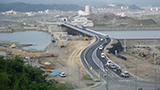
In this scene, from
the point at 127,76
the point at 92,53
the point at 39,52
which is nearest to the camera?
the point at 127,76

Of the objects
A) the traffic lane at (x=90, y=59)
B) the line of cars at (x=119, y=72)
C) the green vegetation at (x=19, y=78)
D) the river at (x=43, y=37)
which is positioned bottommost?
the river at (x=43, y=37)

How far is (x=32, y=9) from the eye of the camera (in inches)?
3688

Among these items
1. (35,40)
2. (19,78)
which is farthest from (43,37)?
(19,78)

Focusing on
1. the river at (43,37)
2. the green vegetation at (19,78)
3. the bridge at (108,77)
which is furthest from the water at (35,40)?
the green vegetation at (19,78)

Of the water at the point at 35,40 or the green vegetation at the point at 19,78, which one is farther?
the water at the point at 35,40

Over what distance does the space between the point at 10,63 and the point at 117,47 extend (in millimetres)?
10191

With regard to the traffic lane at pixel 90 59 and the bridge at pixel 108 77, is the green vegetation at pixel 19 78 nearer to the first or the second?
the bridge at pixel 108 77

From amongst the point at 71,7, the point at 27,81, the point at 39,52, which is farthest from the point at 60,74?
the point at 71,7

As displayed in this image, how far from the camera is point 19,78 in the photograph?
5402 millimetres

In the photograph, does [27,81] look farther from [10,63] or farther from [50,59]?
[50,59]

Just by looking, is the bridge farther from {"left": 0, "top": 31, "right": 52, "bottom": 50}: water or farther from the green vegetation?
{"left": 0, "top": 31, "right": 52, "bottom": 50}: water

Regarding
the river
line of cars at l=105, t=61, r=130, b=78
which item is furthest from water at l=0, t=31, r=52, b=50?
line of cars at l=105, t=61, r=130, b=78

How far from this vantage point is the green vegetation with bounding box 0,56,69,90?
512cm

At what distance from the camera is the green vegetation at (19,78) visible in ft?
16.8
